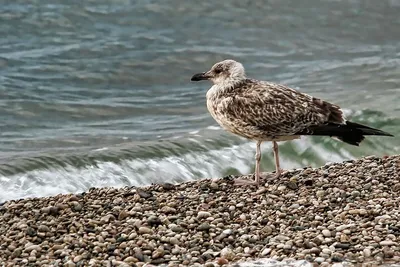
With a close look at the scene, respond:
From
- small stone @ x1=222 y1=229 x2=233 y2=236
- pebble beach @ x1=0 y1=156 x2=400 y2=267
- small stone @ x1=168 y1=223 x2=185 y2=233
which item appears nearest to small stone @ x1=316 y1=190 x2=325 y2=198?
pebble beach @ x1=0 y1=156 x2=400 y2=267

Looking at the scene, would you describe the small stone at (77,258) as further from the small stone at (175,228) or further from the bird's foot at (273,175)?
the bird's foot at (273,175)

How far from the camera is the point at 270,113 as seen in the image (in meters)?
8.98

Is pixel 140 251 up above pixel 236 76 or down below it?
below

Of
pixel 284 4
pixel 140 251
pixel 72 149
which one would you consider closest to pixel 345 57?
pixel 284 4

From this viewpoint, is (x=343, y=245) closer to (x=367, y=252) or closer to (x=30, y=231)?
(x=367, y=252)

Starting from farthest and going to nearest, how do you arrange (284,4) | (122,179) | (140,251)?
(284,4), (122,179), (140,251)

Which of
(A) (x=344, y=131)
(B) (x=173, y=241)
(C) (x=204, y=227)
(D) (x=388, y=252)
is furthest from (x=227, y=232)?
(A) (x=344, y=131)

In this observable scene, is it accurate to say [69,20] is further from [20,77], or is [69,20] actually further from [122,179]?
[122,179]

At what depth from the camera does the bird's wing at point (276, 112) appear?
8977mm

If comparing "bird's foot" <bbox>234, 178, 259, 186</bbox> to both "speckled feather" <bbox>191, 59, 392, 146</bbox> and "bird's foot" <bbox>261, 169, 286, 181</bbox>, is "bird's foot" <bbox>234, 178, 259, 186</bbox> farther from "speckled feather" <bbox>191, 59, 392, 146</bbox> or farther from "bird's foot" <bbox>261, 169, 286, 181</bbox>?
"speckled feather" <bbox>191, 59, 392, 146</bbox>

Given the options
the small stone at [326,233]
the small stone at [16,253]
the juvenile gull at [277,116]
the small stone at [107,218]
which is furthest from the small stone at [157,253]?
the juvenile gull at [277,116]

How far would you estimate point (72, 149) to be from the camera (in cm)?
1237

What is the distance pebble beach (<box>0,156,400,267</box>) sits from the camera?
6.90m

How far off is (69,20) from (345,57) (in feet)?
17.5
